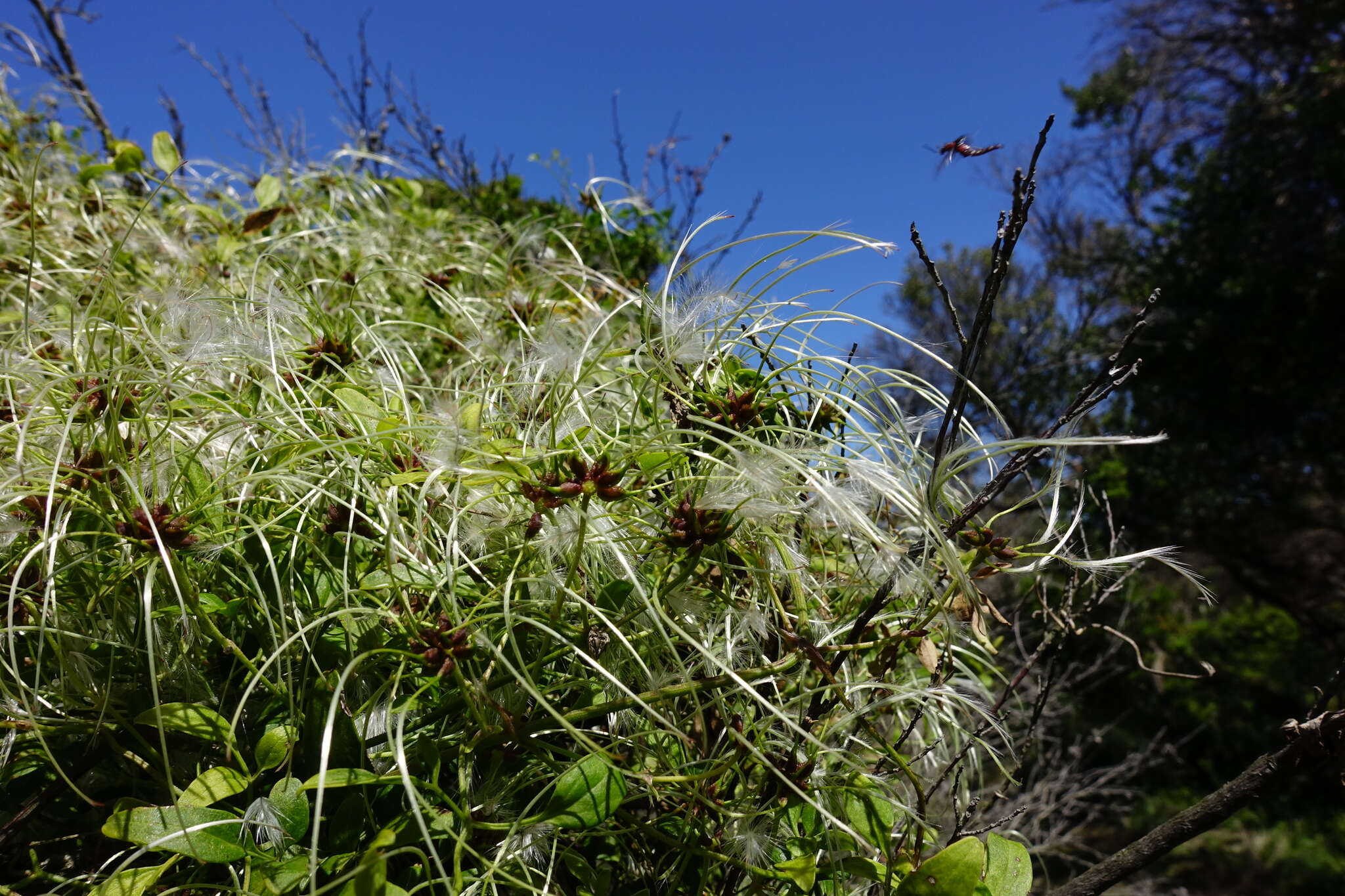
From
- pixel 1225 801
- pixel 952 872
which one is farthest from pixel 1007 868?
pixel 1225 801

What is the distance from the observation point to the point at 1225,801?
0.79 meters

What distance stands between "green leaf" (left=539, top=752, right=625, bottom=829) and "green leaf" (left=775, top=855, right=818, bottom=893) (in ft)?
0.68

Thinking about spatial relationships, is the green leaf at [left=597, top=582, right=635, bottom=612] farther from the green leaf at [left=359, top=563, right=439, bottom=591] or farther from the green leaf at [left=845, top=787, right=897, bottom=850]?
the green leaf at [left=845, top=787, right=897, bottom=850]

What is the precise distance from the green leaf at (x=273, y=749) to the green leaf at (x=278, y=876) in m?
0.09

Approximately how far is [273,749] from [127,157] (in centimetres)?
173

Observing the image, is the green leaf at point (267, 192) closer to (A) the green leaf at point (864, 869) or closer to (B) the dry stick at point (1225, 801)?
(A) the green leaf at point (864, 869)

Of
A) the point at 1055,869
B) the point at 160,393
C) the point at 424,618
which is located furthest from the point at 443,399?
the point at 1055,869

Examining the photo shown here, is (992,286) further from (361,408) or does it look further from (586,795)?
(361,408)

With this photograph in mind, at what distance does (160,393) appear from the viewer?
0.98m

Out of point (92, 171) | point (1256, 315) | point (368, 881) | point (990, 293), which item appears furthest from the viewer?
point (1256, 315)

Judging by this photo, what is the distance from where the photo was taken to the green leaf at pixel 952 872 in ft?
2.62

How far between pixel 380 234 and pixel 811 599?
145 cm

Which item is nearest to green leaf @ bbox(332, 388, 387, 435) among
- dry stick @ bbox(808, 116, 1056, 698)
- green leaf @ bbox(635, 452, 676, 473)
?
green leaf @ bbox(635, 452, 676, 473)

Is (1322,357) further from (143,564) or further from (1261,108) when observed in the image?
(143,564)
